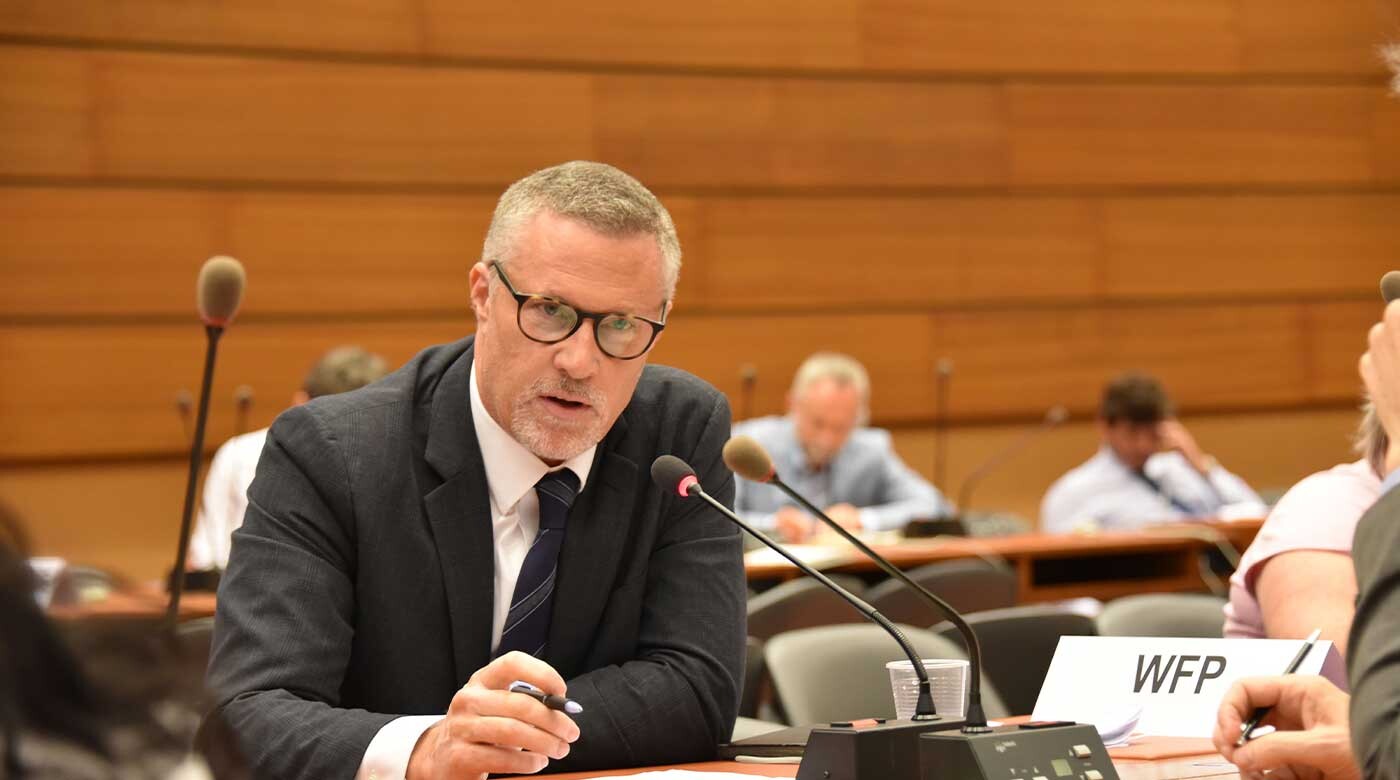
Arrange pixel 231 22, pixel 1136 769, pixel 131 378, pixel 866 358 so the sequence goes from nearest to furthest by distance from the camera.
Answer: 1. pixel 1136 769
2. pixel 131 378
3. pixel 231 22
4. pixel 866 358

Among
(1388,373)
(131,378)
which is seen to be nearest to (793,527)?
(131,378)

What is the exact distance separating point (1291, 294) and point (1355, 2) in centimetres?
168

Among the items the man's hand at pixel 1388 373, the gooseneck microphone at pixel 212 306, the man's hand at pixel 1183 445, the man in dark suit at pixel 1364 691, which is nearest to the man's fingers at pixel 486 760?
the gooseneck microphone at pixel 212 306

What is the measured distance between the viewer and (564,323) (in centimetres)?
221

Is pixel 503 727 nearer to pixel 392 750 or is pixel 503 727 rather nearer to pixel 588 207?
pixel 392 750

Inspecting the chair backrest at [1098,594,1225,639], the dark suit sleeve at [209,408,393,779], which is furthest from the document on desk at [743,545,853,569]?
the dark suit sleeve at [209,408,393,779]

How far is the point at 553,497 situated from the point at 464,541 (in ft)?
0.48

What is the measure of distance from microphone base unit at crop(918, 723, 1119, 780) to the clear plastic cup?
0.27 m

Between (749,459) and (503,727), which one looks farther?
(749,459)

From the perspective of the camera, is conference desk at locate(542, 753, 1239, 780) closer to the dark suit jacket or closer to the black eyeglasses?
the dark suit jacket

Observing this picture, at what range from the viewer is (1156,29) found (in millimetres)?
8242

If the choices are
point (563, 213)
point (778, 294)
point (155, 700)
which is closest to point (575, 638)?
point (563, 213)

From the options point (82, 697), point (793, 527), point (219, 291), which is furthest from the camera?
point (793, 527)

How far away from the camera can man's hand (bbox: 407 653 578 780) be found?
1721mm
